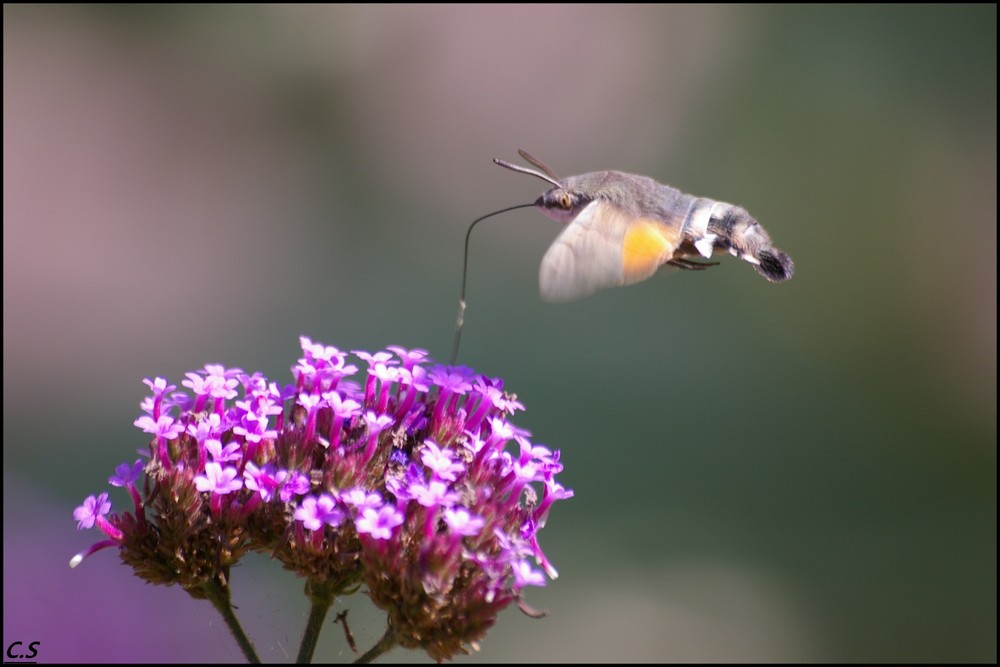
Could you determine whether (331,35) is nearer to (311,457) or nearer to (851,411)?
(851,411)

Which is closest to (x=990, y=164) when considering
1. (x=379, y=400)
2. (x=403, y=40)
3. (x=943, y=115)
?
(x=943, y=115)

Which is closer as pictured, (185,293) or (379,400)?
(379,400)

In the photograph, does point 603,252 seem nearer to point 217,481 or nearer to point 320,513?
point 320,513

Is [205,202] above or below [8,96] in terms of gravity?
below

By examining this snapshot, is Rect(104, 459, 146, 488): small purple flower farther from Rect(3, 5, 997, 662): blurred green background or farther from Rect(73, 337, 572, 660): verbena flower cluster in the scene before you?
Rect(3, 5, 997, 662): blurred green background

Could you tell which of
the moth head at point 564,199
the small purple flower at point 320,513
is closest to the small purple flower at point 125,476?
the small purple flower at point 320,513

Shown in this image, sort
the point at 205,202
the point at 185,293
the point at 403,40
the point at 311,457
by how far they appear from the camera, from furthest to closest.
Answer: the point at 403,40 → the point at 205,202 → the point at 185,293 → the point at 311,457

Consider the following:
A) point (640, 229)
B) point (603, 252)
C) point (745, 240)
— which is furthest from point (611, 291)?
point (603, 252)
